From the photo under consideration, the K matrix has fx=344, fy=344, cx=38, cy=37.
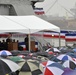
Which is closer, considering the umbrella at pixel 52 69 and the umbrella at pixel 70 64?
the umbrella at pixel 52 69

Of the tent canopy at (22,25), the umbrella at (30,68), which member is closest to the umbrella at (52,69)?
the umbrella at (30,68)

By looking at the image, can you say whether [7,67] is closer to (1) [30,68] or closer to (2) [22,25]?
(1) [30,68]

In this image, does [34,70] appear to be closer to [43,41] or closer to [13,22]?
[13,22]

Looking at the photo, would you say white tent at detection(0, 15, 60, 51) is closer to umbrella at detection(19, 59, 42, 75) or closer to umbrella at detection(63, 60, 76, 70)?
umbrella at detection(63, 60, 76, 70)

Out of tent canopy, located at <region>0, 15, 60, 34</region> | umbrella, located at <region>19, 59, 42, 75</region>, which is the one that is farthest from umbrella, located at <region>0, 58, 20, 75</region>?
tent canopy, located at <region>0, 15, 60, 34</region>

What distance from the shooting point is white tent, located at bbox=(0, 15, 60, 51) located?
18.5m

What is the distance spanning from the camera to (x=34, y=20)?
21.6 meters

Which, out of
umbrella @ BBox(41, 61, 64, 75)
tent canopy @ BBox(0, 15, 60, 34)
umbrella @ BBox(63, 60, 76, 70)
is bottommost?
umbrella @ BBox(63, 60, 76, 70)

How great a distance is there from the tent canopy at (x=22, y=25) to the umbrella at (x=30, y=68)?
26.7 ft

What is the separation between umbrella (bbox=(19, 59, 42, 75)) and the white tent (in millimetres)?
8144

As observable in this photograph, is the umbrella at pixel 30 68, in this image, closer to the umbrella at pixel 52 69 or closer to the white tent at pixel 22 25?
the umbrella at pixel 52 69

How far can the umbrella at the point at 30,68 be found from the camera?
9.81m

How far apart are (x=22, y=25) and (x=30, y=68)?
9.63m

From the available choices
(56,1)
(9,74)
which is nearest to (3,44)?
(9,74)
